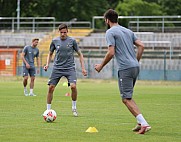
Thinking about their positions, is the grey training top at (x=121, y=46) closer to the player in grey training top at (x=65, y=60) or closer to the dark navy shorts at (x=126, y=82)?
the dark navy shorts at (x=126, y=82)

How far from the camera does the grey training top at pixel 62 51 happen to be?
16.6 metres

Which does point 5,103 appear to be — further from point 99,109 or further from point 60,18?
point 60,18

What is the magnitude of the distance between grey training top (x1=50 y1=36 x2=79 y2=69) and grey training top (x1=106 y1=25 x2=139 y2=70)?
4.16 metres

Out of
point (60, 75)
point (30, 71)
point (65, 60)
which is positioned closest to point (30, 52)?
point (30, 71)

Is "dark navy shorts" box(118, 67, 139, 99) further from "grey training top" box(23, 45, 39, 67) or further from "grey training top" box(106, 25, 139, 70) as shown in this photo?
"grey training top" box(23, 45, 39, 67)

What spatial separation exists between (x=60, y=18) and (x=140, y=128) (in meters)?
61.7

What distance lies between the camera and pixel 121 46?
1255 centimetres

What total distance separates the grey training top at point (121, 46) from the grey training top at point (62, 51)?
13.6 ft

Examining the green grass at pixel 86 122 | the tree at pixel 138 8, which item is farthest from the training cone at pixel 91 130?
the tree at pixel 138 8

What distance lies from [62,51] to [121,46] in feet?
13.9

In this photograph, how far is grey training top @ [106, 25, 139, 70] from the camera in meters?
12.5

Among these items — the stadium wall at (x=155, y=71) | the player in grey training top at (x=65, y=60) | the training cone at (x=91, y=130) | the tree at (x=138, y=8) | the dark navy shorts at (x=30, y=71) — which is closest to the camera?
the training cone at (x=91, y=130)

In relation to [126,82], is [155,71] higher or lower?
lower

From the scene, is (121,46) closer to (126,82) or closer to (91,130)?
(126,82)
